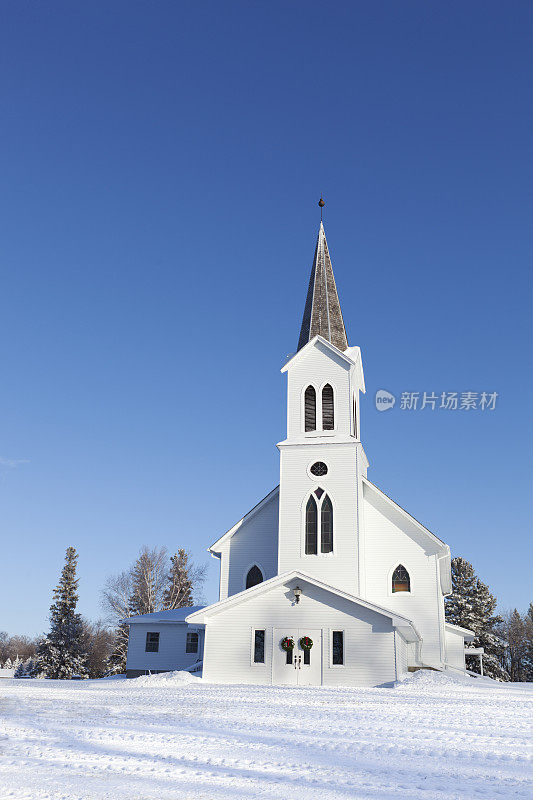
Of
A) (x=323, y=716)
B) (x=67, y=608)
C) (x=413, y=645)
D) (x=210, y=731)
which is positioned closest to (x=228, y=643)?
(x=413, y=645)

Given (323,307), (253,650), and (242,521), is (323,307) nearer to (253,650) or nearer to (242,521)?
(242,521)

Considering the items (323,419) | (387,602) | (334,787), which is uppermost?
(323,419)

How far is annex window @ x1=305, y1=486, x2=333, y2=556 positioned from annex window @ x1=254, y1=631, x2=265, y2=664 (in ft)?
13.7

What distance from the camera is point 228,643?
24969mm

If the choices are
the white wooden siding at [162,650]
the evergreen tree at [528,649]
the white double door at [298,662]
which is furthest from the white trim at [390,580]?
the evergreen tree at [528,649]

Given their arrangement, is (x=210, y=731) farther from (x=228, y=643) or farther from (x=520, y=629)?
(x=520, y=629)

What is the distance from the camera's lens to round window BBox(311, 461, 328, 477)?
1139 inches

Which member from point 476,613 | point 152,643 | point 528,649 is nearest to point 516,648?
point 528,649

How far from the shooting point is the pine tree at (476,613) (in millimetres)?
53594

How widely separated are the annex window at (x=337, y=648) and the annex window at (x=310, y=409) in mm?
9017

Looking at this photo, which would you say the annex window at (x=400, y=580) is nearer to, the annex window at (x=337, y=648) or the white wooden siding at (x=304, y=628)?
the white wooden siding at (x=304, y=628)

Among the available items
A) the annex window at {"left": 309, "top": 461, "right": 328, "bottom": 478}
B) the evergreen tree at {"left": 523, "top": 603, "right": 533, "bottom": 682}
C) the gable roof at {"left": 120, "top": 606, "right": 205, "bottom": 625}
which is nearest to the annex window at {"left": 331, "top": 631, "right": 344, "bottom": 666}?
the annex window at {"left": 309, "top": 461, "right": 328, "bottom": 478}

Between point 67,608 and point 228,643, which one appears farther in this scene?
point 67,608

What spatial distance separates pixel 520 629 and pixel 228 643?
190 feet
